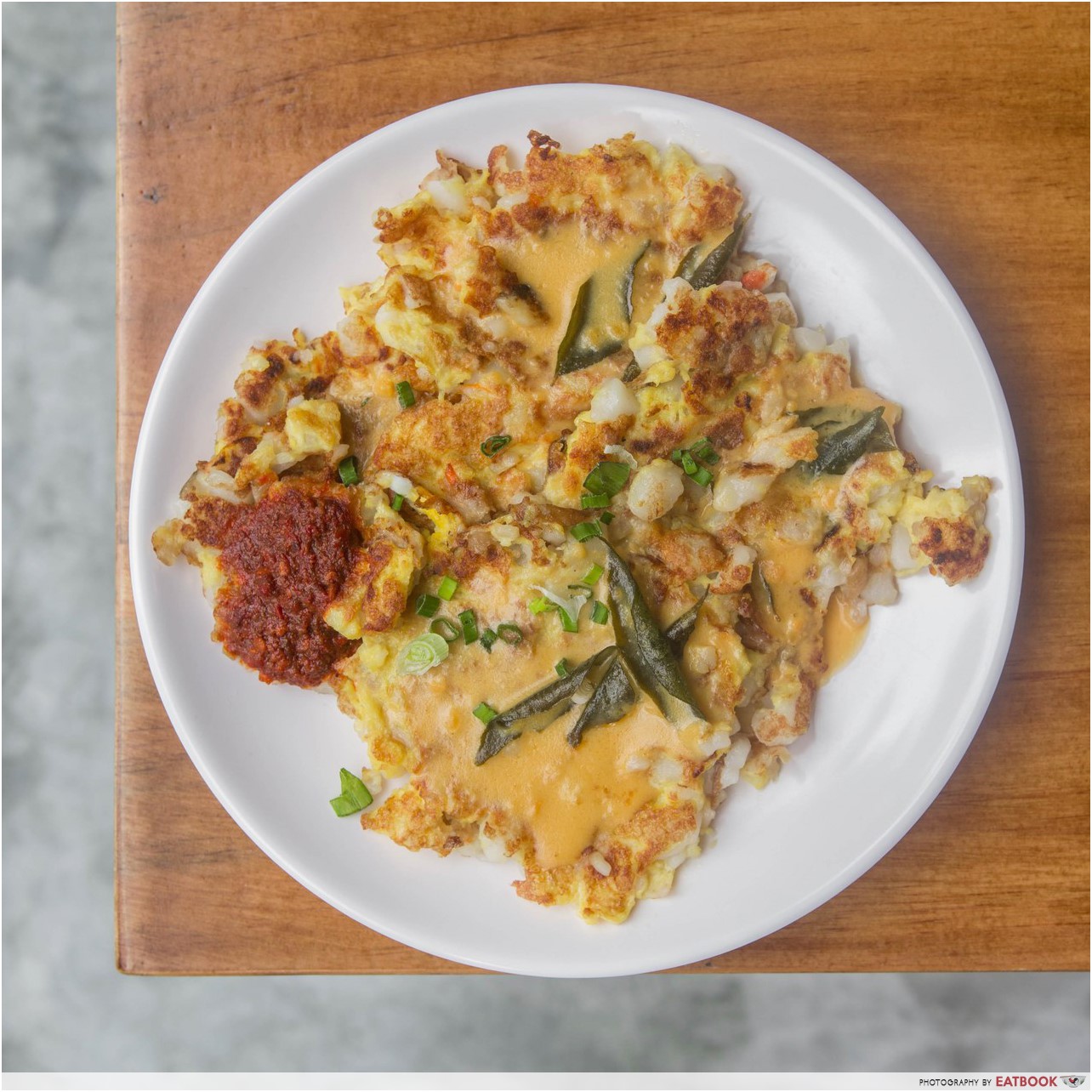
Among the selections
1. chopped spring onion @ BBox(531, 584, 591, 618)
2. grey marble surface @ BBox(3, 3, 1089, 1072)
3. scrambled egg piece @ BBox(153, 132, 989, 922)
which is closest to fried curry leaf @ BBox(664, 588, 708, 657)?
scrambled egg piece @ BBox(153, 132, 989, 922)

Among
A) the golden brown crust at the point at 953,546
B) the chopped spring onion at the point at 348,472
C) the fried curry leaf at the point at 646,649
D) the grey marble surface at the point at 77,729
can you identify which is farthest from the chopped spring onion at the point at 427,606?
the grey marble surface at the point at 77,729

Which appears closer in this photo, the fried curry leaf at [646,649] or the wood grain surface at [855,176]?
the fried curry leaf at [646,649]

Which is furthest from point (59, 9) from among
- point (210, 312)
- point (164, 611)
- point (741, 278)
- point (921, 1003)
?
point (921, 1003)

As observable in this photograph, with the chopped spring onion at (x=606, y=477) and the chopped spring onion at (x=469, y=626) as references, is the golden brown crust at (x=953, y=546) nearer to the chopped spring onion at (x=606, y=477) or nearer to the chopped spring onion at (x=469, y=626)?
the chopped spring onion at (x=606, y=477)

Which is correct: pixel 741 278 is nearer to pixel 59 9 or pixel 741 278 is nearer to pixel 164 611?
pixel 164 611

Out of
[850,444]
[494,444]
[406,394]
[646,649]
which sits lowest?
[646,649]

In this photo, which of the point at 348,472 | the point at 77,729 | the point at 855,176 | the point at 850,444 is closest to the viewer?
the point at 850,444

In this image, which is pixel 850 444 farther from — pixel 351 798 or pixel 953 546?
pixel 351 798

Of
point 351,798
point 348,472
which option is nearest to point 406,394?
point 348,472
